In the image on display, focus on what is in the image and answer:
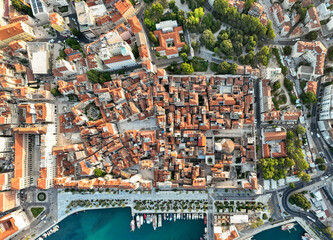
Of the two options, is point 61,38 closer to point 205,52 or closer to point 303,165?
point 205,52

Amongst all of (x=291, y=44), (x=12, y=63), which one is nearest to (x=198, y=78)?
(x=291, y=44)

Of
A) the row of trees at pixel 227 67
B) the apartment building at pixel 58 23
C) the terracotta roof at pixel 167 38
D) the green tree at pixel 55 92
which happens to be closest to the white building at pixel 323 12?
the row of trees at pixel 227 67

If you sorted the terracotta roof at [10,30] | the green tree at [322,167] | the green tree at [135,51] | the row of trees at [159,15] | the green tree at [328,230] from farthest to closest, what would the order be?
the green tree at [135,51]
the terracotta roof at [10,30]
the row of trees at [159,15]
the green tree at [322,167]
the green tree at [328,230]

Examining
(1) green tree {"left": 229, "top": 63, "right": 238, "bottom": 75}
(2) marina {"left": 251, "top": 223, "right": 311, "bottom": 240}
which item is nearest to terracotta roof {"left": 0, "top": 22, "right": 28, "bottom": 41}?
(1) green tree {"left": 229, "top": 63, "right": 238, "bottom": 75}

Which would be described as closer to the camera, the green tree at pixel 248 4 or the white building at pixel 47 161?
the green tree at pixel 248 4

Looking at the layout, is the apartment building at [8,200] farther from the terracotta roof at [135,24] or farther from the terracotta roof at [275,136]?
the terracotta roof at [275,136]

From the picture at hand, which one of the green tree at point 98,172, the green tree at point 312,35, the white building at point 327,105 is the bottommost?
the green tree at point 98,172

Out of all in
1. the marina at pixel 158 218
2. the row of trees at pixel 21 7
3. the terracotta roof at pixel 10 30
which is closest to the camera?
the terracotta roof at pixel 10 30

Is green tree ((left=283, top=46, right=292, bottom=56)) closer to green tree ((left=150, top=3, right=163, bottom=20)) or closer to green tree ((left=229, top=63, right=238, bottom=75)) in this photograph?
green tree ((left=229, top=63, right=238, bottom=75))
